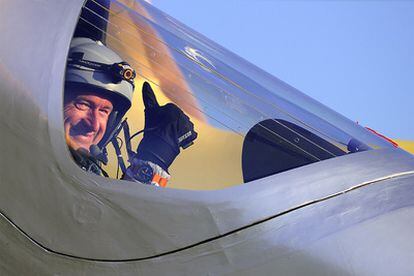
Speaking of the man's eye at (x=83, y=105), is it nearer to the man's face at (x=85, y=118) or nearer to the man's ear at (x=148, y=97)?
the man's face at (x=85, y=118)

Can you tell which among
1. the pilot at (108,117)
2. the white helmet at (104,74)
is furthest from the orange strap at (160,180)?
the white helmet at (104,74)

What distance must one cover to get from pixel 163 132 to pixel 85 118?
32 centimetres

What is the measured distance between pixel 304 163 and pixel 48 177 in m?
0.98

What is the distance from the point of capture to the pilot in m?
2.60

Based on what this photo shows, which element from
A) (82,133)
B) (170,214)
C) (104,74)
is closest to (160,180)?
(170,214)

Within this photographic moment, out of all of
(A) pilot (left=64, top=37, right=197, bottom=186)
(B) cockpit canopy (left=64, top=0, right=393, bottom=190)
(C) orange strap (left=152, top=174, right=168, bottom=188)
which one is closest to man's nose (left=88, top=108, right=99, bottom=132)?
(A) pilot (left=64, top=37, right=197, bottom=186)

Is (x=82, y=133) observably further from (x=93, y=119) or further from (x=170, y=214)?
(x=170, y=214)

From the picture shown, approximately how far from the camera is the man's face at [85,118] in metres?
2.62

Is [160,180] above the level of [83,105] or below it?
below

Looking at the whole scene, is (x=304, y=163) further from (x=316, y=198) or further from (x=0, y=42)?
(x=0, y=42)

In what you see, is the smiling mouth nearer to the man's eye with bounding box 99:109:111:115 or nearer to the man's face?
the man's face

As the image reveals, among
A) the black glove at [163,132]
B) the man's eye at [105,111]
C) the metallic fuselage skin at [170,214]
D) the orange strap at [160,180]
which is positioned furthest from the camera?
the man's eye at [105,111]

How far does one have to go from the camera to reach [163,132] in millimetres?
2742

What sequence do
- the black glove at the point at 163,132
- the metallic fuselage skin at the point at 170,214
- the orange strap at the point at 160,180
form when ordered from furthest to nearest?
1. the black glove at the point at 163,132
2. the orange strap at the point at 160,180
3. the metallic fuselage skin at the point at 170,214
